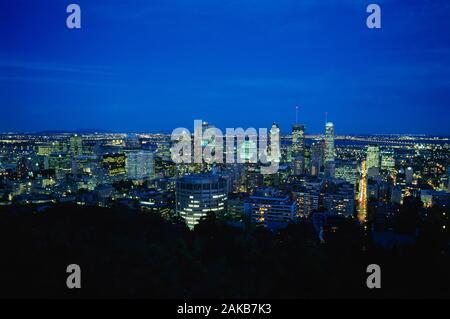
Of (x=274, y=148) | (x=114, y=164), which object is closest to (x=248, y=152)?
(x=274, y=148)

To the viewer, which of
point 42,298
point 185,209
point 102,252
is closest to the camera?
point 42,298

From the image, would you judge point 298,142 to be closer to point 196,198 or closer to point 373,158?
point 373,158

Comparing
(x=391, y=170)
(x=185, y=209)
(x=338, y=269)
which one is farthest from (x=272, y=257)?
(x=391, y=170)

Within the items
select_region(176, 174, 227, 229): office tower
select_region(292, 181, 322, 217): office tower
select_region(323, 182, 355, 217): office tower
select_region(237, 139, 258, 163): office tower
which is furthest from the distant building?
select_region(237, 139, 258, 163): office tower

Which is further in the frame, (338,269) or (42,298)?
(338,269)

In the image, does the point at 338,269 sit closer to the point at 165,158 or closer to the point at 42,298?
the point at 42,298

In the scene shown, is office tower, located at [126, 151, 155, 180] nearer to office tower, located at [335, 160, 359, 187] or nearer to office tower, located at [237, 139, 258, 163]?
office tower, located at [237, 139, 258, 163]

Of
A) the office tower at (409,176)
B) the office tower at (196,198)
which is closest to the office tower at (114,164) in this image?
the office tower at (196,198)
